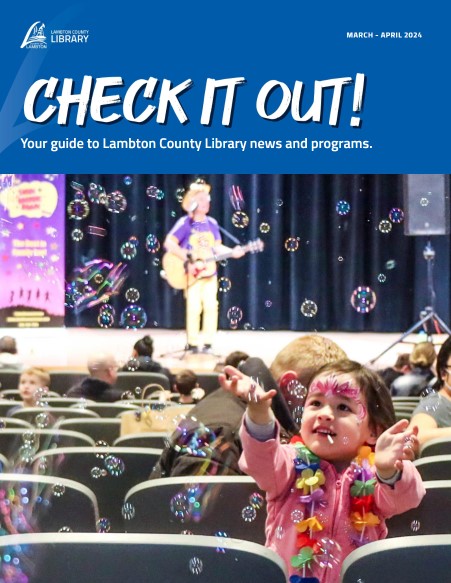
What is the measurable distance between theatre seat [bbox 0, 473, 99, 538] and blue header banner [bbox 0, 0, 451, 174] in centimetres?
129

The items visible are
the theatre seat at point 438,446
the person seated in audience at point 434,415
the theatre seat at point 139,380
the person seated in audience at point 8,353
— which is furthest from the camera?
the person seated in audience at point 8,353

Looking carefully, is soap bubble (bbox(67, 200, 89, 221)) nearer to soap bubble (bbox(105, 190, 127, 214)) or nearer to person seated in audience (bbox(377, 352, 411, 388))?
soap bubble (bbox(105, 190, 127, 214))

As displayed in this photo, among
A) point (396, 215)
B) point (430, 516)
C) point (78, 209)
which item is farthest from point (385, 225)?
point (430, 516)

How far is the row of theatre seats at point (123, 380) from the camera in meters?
3.35

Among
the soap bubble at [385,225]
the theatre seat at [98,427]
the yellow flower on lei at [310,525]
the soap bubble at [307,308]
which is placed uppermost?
the soap bubble at [385,225]

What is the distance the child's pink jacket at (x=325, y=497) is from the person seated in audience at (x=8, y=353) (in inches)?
76.7

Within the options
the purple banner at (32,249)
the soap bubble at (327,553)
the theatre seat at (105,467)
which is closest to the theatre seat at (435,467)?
the soap bubble at (327,553)

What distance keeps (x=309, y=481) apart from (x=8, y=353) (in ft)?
6.74

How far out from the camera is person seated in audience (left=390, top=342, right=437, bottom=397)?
308 cm

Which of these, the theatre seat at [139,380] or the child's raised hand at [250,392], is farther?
the theatre seat at [139,380]

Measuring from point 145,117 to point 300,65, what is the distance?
0.55 metres

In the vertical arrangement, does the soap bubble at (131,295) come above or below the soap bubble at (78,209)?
below

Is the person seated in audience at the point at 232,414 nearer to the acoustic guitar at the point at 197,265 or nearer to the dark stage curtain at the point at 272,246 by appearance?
the dark stage curtain at the point at 272,246

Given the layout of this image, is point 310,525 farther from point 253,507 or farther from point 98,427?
point 98,427
